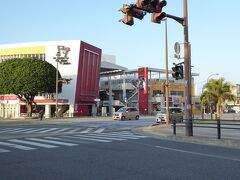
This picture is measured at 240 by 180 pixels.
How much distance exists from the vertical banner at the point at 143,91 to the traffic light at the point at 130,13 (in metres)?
76.4

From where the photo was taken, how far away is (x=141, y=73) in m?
90.9

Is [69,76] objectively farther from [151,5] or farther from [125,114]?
[151,5]

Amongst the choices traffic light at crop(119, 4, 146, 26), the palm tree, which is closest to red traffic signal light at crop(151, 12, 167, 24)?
traffic light at crop(119, 4, 146, 26)

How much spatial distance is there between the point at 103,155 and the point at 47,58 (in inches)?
2718

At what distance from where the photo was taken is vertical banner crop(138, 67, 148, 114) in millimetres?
88875

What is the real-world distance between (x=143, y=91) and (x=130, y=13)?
77.4 meters

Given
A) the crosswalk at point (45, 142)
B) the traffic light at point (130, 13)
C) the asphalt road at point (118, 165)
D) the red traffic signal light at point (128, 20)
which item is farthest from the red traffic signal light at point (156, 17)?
the crosswalk at point (45, 142)

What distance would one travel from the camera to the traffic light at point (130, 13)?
1211 centimetres

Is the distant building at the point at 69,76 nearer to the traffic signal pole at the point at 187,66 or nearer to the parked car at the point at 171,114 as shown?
the parked car at the point at 171,114

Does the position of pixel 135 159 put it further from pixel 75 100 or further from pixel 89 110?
pixel 89 110

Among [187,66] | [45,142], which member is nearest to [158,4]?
[187,66]

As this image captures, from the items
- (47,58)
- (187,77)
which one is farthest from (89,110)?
(187,77)

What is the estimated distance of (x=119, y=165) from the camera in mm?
9672

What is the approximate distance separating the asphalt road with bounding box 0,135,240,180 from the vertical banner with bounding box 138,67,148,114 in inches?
2988
